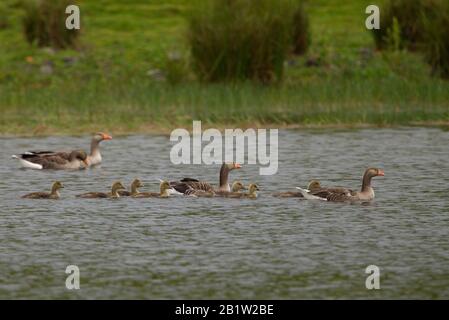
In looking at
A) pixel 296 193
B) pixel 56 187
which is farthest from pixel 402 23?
pixel 56 187

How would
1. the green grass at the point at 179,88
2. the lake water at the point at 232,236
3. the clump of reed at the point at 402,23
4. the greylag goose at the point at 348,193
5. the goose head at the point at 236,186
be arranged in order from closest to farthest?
the lake water at the point at 232,236 → the greylag goose at the point at 348,193 → the goose head at the point at 236,186 → the green grass at the point at 179,88 → the clump of reed at the point at 402,23

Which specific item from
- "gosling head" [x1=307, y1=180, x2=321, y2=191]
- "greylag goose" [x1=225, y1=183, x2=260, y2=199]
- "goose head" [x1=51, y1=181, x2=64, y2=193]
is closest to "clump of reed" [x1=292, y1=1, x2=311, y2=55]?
"gosling head" [x1=307, y1=180, x2=321, y2=191]

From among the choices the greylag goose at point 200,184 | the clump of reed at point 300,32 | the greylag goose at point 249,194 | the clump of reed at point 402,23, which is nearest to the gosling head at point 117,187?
the greylag goose at point 200,184

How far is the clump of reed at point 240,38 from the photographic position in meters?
28.5

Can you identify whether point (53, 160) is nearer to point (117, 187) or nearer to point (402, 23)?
point (117, 187)

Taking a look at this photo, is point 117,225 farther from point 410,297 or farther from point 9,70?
point 9,70

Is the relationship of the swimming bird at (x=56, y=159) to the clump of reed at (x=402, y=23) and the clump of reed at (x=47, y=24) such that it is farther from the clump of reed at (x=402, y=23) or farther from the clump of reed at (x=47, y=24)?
the clump of reed at (x=402, y=23)

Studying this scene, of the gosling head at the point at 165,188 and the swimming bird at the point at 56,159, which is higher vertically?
the swimming bird at the point at 56,159

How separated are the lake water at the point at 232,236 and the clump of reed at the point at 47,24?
11505mm

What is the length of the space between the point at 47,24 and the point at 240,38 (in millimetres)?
7171

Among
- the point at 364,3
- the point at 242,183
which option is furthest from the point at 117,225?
the point at 364,3

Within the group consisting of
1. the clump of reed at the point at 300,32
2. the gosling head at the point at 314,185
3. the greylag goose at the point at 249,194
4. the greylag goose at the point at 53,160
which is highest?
the clump of reed at the point at 300,32

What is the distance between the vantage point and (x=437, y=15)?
28656mm

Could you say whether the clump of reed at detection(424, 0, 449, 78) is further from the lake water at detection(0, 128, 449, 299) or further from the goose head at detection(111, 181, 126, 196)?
the goose head at detection(111, 181, 126, 196)
